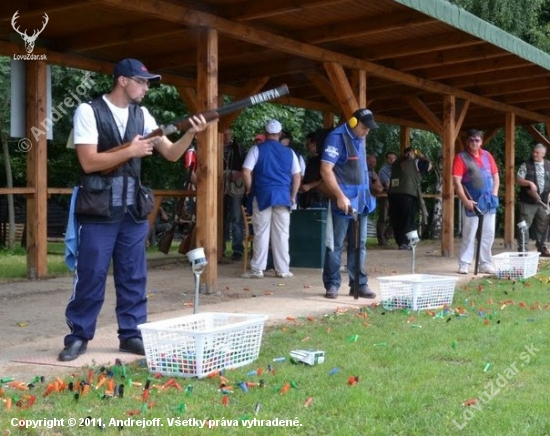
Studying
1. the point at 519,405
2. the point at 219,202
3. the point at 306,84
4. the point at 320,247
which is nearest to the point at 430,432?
the point at 519,405

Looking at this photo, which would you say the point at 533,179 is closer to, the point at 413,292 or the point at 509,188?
the point at 509,188

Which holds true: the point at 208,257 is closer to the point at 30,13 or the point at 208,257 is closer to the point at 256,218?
the point at 256,218

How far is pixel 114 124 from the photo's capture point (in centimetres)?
520

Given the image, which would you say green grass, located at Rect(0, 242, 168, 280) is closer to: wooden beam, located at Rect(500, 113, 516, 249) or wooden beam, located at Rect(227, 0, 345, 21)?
wooden beam, located at Rect(227, 0, 345, 21)

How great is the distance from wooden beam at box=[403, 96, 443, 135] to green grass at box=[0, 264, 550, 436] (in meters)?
8.01

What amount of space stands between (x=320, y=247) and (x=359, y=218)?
3.32 m

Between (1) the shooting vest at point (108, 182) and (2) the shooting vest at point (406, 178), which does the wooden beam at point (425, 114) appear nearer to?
(2) the shooting vest at point (406, 178)

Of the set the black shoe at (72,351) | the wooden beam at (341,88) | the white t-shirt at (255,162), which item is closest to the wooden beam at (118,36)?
the white t-shirt at (255,162)

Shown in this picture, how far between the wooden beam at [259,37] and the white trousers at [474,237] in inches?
96.1

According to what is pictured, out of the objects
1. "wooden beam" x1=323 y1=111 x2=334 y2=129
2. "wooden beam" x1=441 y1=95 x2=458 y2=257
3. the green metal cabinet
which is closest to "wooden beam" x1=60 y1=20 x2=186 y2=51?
the green metal cabinet

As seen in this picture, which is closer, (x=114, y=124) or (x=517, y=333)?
(x=114, y=124)

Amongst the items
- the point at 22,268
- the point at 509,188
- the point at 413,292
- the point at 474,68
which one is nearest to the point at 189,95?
the point at 22,268

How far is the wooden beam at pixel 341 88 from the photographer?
10.7 m

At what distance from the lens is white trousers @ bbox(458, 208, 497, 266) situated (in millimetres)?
10508
